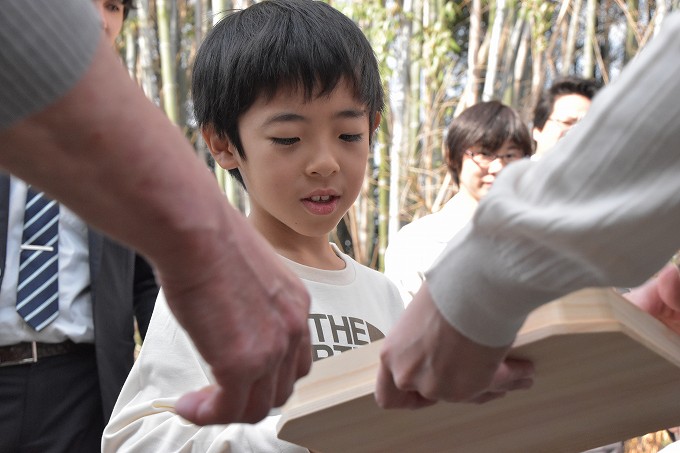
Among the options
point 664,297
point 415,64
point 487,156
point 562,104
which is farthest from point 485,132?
point 664,297

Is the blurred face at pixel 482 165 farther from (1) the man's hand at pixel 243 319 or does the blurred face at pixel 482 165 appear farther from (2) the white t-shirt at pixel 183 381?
(1) the man's hand at pixel 243 319

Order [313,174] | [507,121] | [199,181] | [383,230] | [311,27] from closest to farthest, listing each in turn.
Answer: [199,181]
[313,174]
[311,27]
[507,121]
[383,230]

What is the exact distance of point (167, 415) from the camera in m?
1.49

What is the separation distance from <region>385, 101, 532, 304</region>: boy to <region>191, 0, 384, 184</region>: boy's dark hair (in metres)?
1.31

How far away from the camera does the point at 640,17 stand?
6.22 meters

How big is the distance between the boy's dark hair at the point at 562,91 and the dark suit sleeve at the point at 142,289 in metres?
2.23

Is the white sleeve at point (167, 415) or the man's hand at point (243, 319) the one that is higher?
the man's hand at point (243, 319)

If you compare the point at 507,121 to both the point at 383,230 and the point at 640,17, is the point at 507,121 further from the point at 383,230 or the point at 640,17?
the point at 640,17

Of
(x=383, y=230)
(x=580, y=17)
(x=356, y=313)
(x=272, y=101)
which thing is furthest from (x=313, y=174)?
(x=580, y=17)

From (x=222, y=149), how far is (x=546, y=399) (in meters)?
0.88

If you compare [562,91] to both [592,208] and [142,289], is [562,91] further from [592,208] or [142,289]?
[592,208]

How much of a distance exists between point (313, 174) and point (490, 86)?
387cm

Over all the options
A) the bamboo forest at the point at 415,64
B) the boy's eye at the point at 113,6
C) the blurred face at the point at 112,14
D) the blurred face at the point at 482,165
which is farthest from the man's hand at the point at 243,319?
the bamboo forest at the point at 415,64

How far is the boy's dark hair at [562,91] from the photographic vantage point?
432 cm
